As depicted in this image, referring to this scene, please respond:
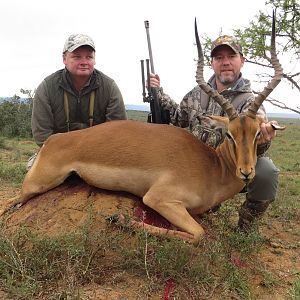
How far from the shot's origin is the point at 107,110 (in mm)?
6750

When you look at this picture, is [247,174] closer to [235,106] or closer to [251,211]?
[235,106]

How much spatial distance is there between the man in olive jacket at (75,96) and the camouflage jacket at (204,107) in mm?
783

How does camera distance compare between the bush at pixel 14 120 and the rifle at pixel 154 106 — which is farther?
the bush at pixel 14 120

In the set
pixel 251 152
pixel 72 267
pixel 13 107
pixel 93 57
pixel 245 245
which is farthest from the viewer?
pixel 13 107

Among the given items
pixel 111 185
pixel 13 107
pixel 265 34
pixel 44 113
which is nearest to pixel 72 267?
pixel 111 185

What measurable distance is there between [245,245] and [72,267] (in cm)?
195

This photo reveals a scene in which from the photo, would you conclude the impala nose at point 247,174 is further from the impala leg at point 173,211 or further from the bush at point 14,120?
the bush at point 14,120

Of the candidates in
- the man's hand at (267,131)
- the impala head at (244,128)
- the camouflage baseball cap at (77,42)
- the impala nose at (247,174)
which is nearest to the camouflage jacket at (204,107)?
the man's hand at (267,131)

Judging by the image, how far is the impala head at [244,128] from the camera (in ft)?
15.1

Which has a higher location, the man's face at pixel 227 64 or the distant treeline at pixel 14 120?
the man's face at pixel 227 64

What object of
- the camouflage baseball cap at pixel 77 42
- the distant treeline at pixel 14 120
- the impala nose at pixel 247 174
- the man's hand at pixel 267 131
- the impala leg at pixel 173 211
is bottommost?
the distant treeline at pixel 14 120

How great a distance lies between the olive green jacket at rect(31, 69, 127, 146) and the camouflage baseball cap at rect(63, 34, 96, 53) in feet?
1.28

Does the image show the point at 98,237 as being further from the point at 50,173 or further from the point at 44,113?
the point at 44,113

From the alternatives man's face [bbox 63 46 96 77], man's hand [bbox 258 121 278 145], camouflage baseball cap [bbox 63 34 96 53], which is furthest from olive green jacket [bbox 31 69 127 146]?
man's hand [bbox 258 121 278 145]
